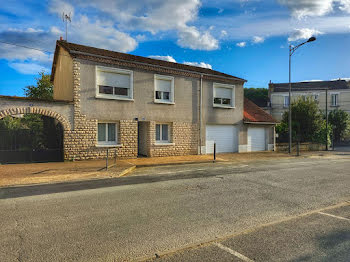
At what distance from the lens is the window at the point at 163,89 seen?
15398mm

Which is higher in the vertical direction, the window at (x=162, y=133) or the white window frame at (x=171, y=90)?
the white window frame at (x=171, y=90)

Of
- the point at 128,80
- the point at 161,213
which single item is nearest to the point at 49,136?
the point at 128,80

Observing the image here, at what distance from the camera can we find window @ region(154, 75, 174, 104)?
606 inches

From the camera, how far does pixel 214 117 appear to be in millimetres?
17609

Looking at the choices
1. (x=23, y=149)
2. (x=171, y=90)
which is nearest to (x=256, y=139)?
(x=171, y=90)

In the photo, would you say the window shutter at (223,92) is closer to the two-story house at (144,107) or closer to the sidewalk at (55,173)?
the two-story house at (144,107)

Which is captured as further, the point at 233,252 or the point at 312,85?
A: the point at 312,85

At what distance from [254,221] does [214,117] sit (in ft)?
44.1

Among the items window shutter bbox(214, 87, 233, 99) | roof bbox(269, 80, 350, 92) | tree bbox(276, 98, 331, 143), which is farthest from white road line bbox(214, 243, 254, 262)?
roof bbox(269, 80, 350, 92)

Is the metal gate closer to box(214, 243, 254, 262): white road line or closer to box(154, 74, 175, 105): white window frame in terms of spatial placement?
box(154, 74, 175, 105): white window frame

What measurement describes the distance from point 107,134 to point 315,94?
38.1m

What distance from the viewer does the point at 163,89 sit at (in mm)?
15648

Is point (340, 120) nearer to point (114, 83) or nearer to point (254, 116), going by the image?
point (254, 116)

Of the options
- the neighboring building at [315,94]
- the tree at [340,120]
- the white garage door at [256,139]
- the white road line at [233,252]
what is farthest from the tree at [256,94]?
the white road line at [233,252]
